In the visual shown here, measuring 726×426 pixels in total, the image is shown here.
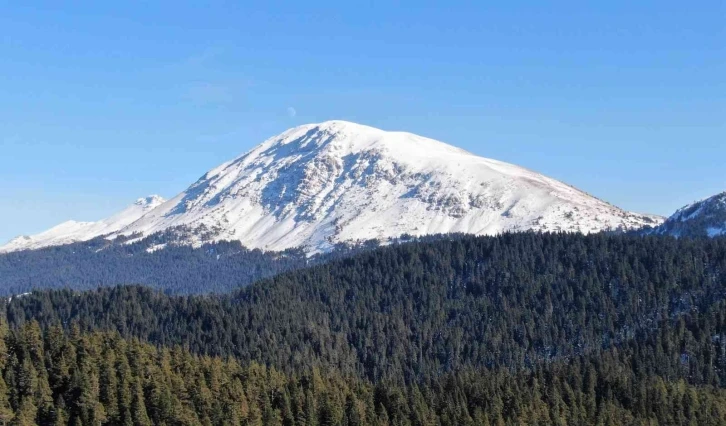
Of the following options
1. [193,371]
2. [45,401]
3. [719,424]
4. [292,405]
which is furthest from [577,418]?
[45,401]

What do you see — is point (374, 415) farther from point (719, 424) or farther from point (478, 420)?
point (719, 424)

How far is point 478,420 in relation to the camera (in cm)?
15625

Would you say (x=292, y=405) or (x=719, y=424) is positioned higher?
(x=292, y=405)

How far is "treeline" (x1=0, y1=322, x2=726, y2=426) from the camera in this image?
138 meters

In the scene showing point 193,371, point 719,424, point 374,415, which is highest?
point 193,371

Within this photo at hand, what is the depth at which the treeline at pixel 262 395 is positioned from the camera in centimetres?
13812

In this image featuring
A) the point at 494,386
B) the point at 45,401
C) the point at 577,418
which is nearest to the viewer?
the point at 45,401

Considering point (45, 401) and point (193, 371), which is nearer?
point (45, 401)

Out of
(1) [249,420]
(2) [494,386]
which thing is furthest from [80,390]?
(2) [494,386]

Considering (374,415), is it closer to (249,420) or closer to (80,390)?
(249,420)

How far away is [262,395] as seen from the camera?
15800 centimetres

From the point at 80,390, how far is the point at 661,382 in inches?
4635

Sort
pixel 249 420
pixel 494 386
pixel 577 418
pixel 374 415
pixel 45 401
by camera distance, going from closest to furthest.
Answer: pixel 45 401 < pixel 249 420 < pixel 374 415 < pixel 577 418 < pixel 494 386

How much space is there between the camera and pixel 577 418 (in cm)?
16612
